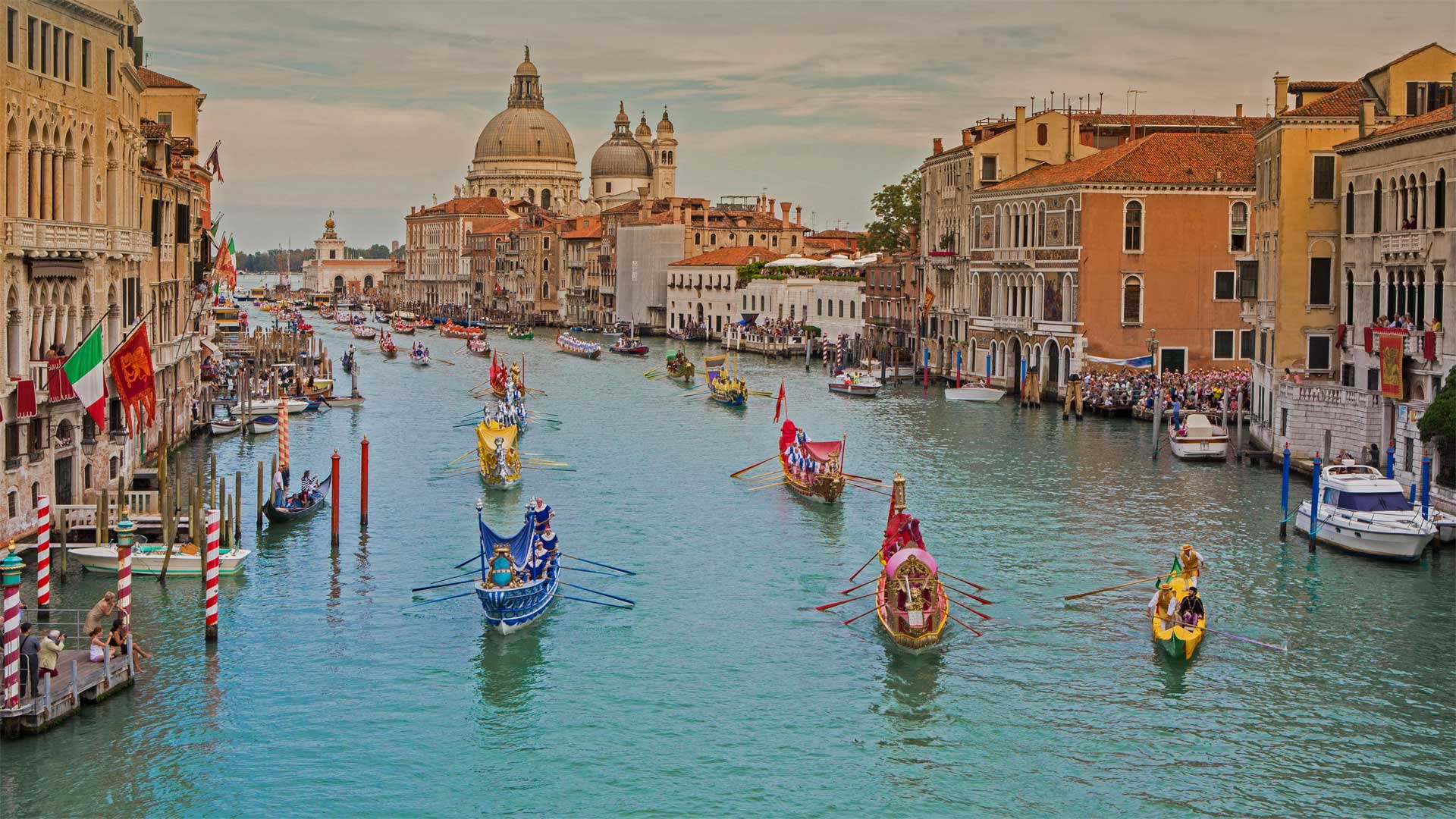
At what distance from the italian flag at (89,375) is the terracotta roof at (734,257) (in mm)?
55601

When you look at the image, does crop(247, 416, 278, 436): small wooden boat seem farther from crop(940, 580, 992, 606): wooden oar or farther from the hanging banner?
the hanging banner

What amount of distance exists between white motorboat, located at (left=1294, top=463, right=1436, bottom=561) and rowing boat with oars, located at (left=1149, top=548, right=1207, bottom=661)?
13.3 feet

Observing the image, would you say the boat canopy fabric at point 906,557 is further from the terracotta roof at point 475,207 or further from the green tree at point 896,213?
the terracotta roof at point 475,207

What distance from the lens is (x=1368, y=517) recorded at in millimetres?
20266

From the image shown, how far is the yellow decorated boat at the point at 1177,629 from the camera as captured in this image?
1642 centimetres

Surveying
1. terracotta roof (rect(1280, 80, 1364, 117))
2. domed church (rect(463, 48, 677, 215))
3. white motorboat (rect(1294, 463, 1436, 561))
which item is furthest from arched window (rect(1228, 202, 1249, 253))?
domed church (rect(463, 48, 677, 215))

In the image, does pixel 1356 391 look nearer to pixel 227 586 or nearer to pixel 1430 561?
pixel 1430 561

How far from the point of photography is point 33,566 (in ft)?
60.7

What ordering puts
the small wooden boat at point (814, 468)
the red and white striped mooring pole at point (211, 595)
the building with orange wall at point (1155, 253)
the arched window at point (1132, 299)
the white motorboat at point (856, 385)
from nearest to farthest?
the red and white striped mooring pole at point (211, 595)
the small wooden boat at point (814, 468)
the building with orange wall at point (1155, 253)
the arched window at point (1132, 299)
the white motorboat at point (856, 385)

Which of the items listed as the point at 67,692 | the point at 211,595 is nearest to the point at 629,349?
the point at 211,595

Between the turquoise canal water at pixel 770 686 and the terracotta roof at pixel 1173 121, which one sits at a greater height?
the terracotta roof at pixel 1173 121

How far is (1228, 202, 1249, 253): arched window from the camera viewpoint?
130 feet

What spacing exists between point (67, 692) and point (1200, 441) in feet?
67.6

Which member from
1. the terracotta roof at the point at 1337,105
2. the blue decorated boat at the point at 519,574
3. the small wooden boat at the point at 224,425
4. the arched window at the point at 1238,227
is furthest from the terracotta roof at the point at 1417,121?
the small wooden boat at the point at 224,425
